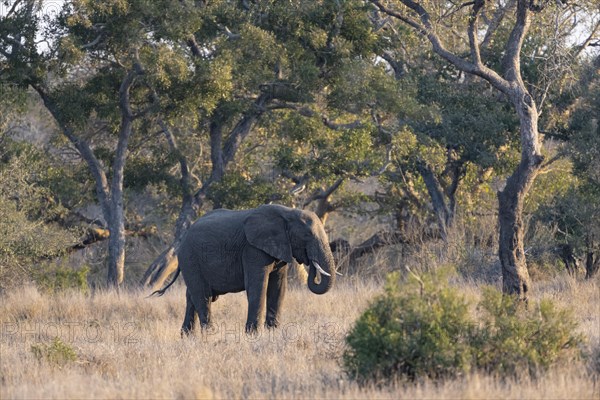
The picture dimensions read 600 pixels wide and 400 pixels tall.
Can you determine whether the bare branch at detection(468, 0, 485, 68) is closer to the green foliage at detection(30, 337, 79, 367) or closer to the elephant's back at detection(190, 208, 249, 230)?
the elephant's back at detection(190, 208, 249, 230)

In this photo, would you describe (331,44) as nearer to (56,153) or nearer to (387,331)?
(56,153)

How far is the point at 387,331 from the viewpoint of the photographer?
28.5 feet

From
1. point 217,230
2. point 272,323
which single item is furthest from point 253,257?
point 272,323

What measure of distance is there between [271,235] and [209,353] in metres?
2.74

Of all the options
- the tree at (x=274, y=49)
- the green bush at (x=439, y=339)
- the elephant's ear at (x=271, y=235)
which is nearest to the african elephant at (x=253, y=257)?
the elephant's ear at (x=271, y=235)

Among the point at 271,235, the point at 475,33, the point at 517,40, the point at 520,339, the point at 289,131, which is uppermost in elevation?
the point at 475,33

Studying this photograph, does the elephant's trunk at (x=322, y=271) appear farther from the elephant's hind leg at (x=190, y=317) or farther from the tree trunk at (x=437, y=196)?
the tree trunk at (x=437, y=196)

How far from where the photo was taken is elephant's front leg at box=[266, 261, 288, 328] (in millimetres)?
13727

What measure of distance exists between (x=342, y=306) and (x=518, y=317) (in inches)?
239

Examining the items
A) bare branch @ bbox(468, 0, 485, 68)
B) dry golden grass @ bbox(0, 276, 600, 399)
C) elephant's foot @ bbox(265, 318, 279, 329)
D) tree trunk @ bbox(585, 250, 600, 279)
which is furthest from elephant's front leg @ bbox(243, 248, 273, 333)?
tree trunk @ bbox(585, 250, 600, 279)

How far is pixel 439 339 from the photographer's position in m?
8.66

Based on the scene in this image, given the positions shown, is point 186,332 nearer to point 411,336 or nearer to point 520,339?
point 411,336

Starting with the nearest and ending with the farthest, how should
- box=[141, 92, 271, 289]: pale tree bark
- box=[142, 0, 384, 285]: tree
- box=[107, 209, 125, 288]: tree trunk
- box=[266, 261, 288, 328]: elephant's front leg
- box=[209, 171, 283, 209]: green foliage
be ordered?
box=[266, 261, 288, 328]: elephant's front leg < box=[142, 0, 384, 285]: tree < box=[209, 171, 283, 209]: green foliage < box=[107, 209, 125, 288]: tree trunk < box=[141, 92, 271, 289]: pale tree bark

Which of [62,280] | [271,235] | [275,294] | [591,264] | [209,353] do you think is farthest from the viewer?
[62,280]
